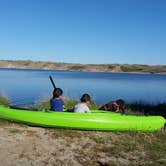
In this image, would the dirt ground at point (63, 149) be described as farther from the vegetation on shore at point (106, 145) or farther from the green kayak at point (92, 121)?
the green kayak at point (92, 121)

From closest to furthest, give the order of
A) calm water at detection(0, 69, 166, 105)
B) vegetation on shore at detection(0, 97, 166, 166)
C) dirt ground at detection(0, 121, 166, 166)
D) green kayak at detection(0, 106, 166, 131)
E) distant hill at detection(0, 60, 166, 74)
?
dirt ground at detection(0, 121, 166, 166) < vegetation on shore at detection(0, 97, 166, 166) < green kayak at detection(0, 106, 166, 131) < calm water at detection(0, 69, 166, 105) < distant hill at detection(0, 60, 166, 74)

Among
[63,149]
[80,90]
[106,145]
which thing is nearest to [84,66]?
[80,90]

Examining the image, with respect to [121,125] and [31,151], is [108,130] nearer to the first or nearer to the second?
[121,125]

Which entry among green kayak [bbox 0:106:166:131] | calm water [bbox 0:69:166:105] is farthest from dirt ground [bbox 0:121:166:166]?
calm water [bbox 0:69:166:105]

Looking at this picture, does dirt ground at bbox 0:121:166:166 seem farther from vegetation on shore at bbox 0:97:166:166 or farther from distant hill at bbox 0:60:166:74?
distant hill at bbox 0:60:166:74

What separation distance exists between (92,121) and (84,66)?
131935 mm

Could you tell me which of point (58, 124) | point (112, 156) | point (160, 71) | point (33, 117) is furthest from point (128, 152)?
point (160, 71)

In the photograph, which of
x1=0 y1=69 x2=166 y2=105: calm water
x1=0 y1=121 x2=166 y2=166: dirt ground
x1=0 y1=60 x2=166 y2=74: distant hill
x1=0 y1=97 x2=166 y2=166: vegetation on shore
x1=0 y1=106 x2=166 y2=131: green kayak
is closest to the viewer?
x1=0 y1=121 x2=166 y2=166: dirt ground

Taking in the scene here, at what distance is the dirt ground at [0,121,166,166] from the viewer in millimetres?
6648

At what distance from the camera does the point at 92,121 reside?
9.05 m

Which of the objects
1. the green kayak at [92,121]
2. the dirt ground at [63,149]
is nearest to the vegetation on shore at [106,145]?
the dirt ground at [63,149]

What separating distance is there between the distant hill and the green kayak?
370ft

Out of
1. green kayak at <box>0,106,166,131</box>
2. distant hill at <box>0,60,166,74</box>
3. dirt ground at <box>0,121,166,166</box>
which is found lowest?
dirt ground at <box>0,121,166,166</box>

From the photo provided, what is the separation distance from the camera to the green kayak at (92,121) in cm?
906
